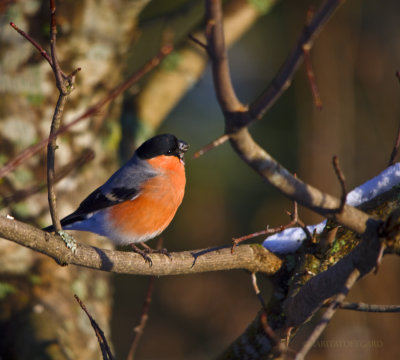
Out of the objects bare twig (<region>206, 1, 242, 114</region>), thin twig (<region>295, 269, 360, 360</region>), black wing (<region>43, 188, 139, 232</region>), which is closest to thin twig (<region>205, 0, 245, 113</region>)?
bare twig (<region>206, 1, 242, 114</region>)

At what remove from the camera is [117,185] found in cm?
430

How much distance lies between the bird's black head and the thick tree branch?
1.51 metres

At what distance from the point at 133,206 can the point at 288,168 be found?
19.4ft

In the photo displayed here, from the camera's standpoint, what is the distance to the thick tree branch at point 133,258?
241 cm

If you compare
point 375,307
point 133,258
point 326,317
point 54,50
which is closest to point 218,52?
point 54,50

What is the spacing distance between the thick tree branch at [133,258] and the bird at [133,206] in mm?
1079

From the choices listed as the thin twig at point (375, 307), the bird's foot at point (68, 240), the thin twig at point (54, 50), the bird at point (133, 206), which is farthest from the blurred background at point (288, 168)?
the thin twig at point (54, 50)

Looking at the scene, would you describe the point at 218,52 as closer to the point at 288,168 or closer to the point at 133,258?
the point at 133,258

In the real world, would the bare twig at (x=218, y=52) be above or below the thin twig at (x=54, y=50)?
below

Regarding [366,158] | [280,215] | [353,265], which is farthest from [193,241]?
[353,265]

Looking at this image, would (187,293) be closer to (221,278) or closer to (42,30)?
(221,278)

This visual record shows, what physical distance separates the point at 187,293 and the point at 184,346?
3.07 feet

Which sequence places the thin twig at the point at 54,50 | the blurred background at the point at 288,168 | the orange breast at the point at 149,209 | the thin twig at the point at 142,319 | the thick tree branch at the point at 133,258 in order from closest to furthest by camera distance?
1. the thin twig at the point at 54,50
2. the thick tree branch at the point at 133,258
3. the thin twig at the point at 142,319
4. the orange breast at the point at 149,209
5. the blurred background at the point at 288,168

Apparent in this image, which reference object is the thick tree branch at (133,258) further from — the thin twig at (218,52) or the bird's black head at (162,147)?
the bird's black head at (162,147)
